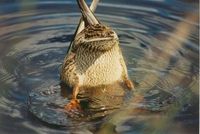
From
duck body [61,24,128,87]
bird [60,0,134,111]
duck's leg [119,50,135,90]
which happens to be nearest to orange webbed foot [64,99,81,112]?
bird [60,0,134,111]

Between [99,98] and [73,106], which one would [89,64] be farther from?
Answer: [73,106]

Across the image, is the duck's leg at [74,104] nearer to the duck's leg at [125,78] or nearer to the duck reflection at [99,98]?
the duck reflection at [99,98]

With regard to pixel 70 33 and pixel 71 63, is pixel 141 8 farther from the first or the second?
pixel 71 63

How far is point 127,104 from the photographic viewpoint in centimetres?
559

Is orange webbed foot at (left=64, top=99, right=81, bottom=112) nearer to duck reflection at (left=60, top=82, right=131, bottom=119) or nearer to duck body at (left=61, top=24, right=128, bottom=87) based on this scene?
duck reflection at (left=60, top=82, right=131, bottom=119)

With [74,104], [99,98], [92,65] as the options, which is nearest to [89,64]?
[92,65]

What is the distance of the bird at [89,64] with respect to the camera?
18.8 ft

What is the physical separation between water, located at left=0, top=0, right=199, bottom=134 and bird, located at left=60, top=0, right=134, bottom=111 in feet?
0.45

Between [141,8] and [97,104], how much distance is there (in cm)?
224

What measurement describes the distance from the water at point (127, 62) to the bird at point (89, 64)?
5.3 inches

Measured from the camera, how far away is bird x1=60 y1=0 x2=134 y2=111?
5.73 meters

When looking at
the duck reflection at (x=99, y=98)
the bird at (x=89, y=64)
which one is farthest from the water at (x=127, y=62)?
the bird at (x=89, y=64)

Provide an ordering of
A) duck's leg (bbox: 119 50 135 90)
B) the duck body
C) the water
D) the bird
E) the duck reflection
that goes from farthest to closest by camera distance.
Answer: duck's leg (bbox: 119 50 135 90), the duck body, the bird, the duck reflection, the water

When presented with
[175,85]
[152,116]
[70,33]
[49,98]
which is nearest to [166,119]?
[152,116]
